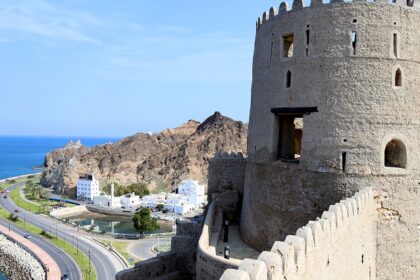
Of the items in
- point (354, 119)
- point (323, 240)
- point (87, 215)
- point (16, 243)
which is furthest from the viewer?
point (87, 215)

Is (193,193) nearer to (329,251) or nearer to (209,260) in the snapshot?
(209,260)

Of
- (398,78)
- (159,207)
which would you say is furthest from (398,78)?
(159,207)

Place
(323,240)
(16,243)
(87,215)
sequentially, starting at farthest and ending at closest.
→ 1. (87,215)
2. (16,243)
3. (323,240)

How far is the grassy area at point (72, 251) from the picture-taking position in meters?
62.8

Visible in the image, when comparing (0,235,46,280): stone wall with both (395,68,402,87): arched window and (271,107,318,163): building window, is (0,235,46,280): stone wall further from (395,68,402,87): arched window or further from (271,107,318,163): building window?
(395,68,402,87): arched window

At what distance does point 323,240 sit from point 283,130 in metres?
10.0

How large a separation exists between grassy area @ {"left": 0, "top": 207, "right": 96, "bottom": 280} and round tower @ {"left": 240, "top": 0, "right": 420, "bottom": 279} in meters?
50.1

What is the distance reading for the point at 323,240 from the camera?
12656mm

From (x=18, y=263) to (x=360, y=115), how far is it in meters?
69.2

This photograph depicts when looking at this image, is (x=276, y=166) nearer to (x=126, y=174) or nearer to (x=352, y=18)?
(x=352, y=18)

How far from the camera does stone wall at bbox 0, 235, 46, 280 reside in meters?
66.8

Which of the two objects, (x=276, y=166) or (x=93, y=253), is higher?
(x=276, y=166)

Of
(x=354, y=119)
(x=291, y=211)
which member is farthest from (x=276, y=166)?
(x=354, y=119)

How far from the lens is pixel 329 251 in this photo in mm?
13203
